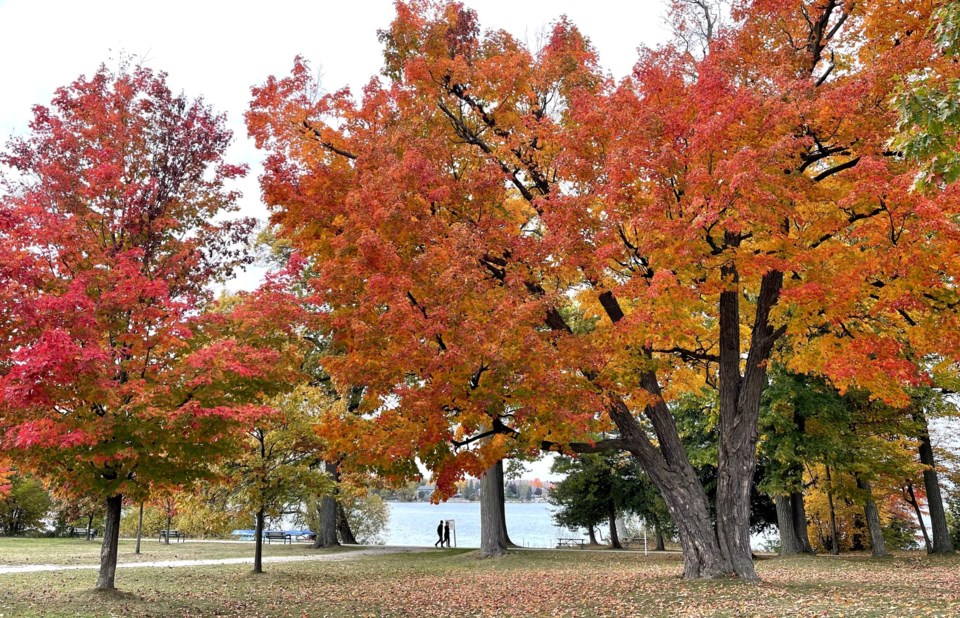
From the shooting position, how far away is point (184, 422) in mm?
9438

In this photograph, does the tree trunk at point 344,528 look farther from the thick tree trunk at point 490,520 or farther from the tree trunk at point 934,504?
the tree trunk at point 934,504

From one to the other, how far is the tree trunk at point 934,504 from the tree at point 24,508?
40.1 meters

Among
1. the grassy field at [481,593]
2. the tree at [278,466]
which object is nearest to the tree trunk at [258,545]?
the tree at [278,466]

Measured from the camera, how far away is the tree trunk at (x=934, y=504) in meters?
20.7

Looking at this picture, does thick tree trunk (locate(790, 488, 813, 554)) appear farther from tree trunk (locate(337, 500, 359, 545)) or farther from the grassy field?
tree trunk (locate(337, 500, 359, 545))

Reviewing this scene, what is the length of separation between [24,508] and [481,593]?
33696 millimetres

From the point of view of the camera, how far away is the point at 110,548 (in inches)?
429

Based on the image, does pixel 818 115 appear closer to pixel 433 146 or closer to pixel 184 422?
pixel 433 146

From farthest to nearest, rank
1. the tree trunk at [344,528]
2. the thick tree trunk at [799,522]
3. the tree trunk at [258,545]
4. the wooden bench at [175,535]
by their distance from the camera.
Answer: the tree trunk at [344,528] → the wooden bench at [175,535] → the thick tree trunk at [799,522] → the tree trunk at [258,545]

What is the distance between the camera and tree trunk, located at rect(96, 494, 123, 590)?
421 inches

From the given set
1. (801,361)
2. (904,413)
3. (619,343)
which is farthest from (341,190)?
(904,413)

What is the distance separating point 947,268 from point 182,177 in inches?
484

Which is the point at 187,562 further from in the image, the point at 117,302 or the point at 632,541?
the point at 632,541

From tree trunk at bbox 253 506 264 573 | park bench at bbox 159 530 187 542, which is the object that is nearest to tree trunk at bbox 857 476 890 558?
tree trunk at bbox 253 506 264 573
